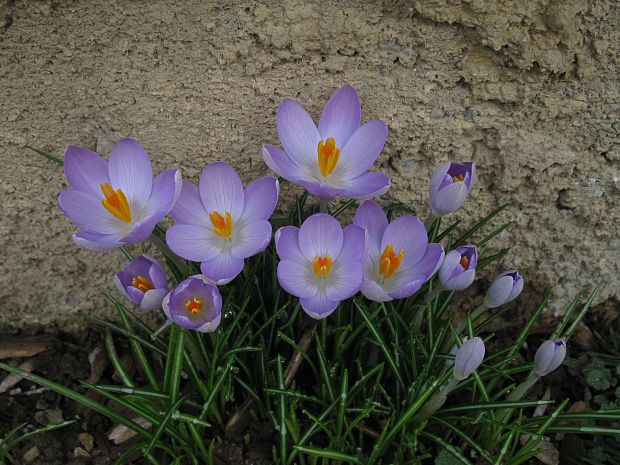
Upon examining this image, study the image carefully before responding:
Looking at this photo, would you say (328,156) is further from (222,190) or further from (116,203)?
(116,203)

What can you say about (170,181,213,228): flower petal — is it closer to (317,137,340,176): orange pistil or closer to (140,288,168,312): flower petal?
(140,288,168,312): flower petal

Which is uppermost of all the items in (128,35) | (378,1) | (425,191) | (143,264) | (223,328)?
(378,1)

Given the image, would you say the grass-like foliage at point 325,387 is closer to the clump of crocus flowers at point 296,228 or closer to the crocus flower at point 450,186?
the clump of crocus flowers at point 296,228

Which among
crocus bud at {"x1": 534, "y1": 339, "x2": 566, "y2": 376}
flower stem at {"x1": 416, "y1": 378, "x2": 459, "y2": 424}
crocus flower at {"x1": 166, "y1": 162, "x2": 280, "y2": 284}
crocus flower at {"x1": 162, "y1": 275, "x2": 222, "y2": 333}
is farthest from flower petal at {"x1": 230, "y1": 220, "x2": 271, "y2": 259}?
crocus bud at {"x1": 534, "y1": 339, "x2": 566, "y2": 376}

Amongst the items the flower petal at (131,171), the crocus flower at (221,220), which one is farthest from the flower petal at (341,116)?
the flower petal at (131,171)

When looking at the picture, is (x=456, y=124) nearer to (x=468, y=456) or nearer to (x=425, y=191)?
(x=425, y=191)

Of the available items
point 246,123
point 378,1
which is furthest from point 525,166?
point 246,123
